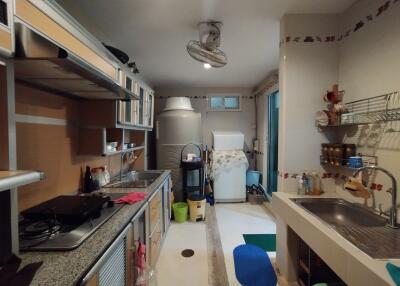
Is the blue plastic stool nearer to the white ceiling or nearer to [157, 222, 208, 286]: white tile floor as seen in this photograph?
[157, 222, 208, 286]: white tile floor

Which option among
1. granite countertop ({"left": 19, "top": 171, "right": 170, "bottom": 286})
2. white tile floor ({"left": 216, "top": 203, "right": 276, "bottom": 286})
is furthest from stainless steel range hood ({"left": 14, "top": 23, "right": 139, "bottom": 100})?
white tile floor ({"left": 216, "top": 203, "right": 276, "bottom": 286})

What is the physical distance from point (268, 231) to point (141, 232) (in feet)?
6.25

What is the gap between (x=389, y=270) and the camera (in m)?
0.86

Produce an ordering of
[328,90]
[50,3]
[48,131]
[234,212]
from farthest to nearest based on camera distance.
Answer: [234,212] < [328,90] < [48,131] < [50,3]

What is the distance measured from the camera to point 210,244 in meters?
2.64

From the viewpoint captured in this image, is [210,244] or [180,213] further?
[180,213]

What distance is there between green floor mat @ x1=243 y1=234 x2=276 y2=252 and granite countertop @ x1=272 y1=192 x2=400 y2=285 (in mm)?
1079

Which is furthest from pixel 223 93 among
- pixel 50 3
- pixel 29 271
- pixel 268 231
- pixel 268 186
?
pixel 29 271

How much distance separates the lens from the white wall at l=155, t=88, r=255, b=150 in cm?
467

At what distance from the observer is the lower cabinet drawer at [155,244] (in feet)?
Answer: 6.65

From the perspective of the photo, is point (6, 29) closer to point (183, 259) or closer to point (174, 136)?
point (183, 259)

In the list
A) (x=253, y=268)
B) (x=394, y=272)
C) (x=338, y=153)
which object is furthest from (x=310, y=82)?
(x=253, y=268)

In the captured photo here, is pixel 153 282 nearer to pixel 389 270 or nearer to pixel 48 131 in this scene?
pixel 48 131

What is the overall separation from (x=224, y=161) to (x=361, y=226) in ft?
9.01
